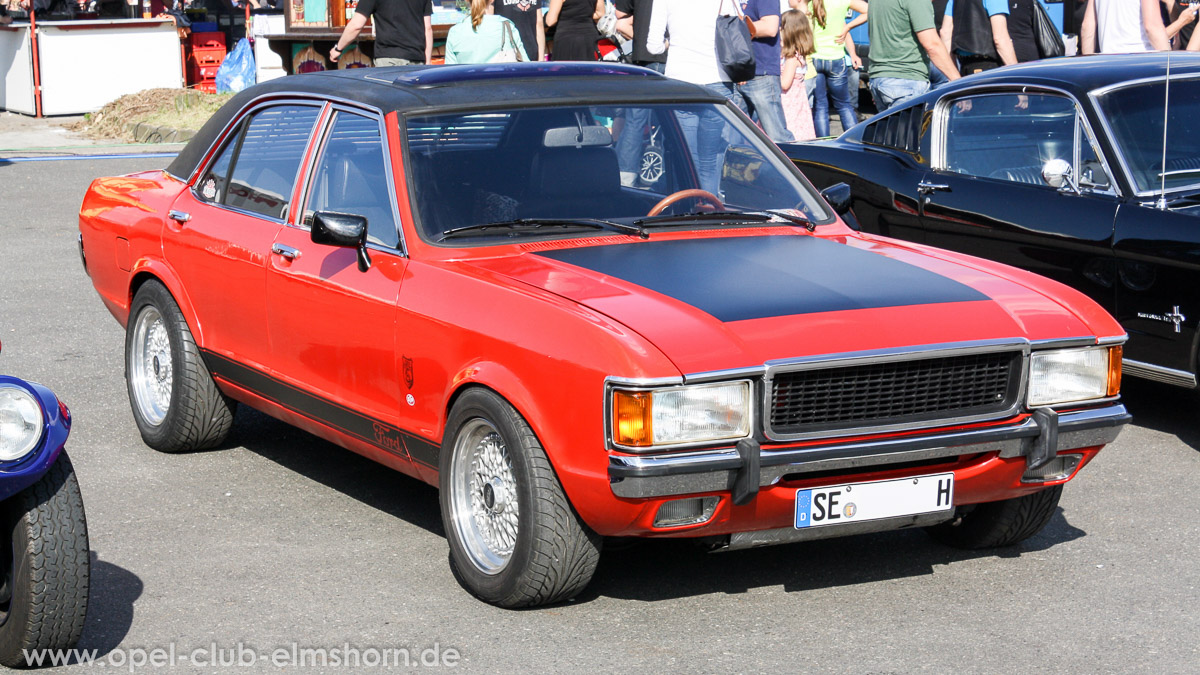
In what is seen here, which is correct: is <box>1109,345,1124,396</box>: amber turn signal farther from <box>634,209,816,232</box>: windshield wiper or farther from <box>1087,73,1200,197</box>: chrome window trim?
<box>1087,73,1200,197</box>: chrome window trim

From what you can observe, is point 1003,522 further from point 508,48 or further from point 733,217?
point 508,48

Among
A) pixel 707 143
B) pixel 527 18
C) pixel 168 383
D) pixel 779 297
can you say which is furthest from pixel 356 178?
pixel 527 18

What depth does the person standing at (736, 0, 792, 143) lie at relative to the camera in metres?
11.8

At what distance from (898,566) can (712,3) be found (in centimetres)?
676

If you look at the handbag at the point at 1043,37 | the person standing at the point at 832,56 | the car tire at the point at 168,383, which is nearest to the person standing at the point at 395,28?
the person standing at the point at 832,56

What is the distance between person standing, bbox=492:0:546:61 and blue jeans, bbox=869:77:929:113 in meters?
3.59

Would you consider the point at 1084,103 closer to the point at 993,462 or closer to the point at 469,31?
the point at 993,462

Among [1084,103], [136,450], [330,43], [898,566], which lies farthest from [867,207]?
[330,43]

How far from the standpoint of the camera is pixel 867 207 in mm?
8031

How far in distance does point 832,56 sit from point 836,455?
1057cm

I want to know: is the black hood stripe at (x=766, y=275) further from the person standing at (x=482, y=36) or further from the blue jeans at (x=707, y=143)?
the person standing at (x=482, y=36)

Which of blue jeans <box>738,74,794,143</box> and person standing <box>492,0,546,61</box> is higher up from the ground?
person standing <box>492,0,546,61</box>

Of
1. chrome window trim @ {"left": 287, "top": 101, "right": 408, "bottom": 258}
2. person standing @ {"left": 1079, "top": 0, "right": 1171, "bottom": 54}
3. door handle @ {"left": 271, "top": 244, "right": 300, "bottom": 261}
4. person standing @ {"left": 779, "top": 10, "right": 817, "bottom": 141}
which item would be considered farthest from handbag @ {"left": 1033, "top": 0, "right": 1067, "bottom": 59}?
door handle @ {"left": 271, "top": 244, "right": 300, "bottom": 261}

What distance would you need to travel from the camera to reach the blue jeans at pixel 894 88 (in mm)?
11352
